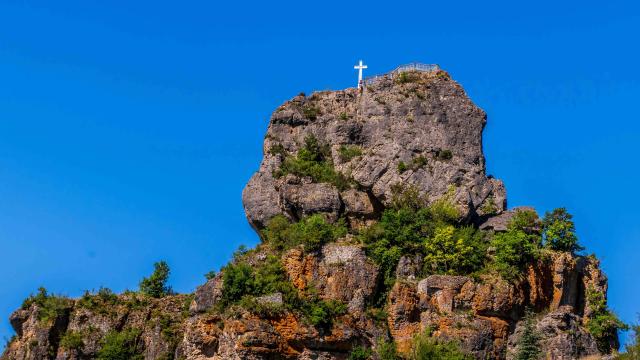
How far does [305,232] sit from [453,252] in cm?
820

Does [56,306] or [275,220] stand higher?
[275,220]

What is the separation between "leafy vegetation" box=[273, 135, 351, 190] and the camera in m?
77.1

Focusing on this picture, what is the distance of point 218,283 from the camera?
70.4 metres

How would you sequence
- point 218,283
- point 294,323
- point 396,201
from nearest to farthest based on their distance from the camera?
1. point 294,323
2. point 218,283
3. point 396,201

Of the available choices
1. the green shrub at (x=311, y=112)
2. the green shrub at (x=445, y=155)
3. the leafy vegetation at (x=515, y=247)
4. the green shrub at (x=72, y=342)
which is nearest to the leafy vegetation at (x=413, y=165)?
the green shrub at (x=445, y=155)

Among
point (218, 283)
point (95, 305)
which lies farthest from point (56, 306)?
point (218, 283)

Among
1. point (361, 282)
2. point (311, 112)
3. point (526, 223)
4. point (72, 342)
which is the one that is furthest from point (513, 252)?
point (72, 342)

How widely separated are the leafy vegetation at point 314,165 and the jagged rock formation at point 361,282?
0.41m

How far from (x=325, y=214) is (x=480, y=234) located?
351 inches

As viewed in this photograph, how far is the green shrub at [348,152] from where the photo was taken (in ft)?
258

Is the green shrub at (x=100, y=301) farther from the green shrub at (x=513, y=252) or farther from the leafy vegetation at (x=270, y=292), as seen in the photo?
the green shrub at (x=513, y=252)

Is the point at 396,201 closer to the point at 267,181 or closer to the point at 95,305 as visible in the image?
the point at 267,181

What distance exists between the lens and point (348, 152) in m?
78.7

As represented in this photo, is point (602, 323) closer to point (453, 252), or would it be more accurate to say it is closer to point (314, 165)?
point (453, 252)
